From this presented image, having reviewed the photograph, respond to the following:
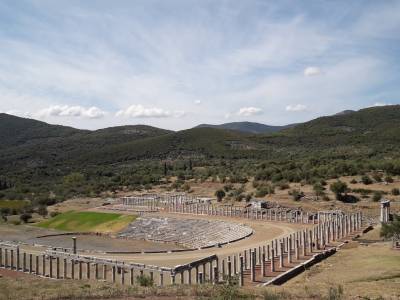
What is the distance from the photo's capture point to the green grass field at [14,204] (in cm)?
7100

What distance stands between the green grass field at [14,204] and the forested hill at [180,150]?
10.9 metres

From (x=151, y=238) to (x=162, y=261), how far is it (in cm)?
1306

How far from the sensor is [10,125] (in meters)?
181

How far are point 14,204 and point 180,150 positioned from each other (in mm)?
64435

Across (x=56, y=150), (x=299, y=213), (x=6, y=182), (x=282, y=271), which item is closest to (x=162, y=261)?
(x=282, y=271)

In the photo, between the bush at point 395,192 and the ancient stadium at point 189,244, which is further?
the bush at point 395,192

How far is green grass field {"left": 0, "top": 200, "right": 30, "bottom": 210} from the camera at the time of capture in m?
71.0

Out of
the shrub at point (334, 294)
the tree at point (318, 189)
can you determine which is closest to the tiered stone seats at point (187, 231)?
the tree at point (318, 189)

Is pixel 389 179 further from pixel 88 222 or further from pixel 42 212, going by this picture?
pixel 42 212

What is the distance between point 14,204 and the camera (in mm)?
73250

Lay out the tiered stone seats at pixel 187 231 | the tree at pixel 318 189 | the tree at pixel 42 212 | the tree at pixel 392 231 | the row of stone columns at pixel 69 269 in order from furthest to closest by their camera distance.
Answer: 1. the tree at pixel 42 212
2. the tree at pixel 318 189
3. the tiered stone seats at pixel 187 231
4. the tree at pixel 392 231
5. the row of stone columns at pixel 69 269

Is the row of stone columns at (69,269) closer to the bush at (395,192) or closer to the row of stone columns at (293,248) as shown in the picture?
the row of stone columns at (293,248)

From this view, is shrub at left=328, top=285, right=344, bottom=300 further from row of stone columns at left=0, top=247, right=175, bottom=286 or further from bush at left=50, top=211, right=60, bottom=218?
bush at left=50, top=211, right=60, bottom=218

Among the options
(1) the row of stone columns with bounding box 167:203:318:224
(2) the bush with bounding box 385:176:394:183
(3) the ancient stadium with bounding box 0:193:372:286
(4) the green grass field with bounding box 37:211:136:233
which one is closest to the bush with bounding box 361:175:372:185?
(2) the bush with bounding box 385:176:394:183
